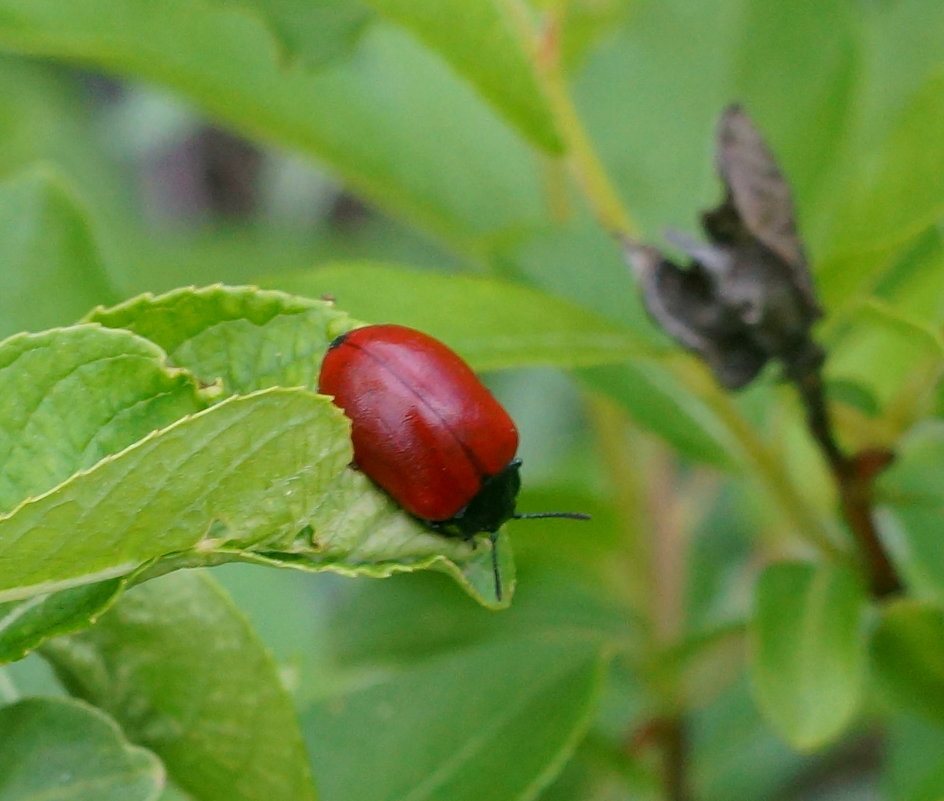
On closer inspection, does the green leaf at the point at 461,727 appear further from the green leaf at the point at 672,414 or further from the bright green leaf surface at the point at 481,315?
the bright green leaf surface at the point at 481,315

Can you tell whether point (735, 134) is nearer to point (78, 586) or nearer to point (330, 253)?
point (78, 586)

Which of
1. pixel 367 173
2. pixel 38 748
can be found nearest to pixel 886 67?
pixel 367 173

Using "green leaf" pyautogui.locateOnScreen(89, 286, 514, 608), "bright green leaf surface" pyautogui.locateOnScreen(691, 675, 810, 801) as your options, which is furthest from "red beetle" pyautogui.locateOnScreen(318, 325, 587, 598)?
"bright green leaf surface" pyautogui.locateOnScreen(691, 675, 810, 801)

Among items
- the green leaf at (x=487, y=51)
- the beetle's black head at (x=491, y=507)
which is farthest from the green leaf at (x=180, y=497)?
the green leaf at (x=487, y=51)

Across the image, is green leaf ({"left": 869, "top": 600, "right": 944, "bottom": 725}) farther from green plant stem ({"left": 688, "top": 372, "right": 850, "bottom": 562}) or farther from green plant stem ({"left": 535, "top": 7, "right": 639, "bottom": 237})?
green plant stem ({"left": 535, "top": 7, "right": 639, "bottom": 237})

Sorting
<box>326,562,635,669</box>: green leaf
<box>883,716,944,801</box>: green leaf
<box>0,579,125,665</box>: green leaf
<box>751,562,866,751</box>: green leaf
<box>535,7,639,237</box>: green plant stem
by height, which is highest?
<box>535,7,639,237</box>: green plant stem

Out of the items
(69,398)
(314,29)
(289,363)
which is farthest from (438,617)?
(69,398)
